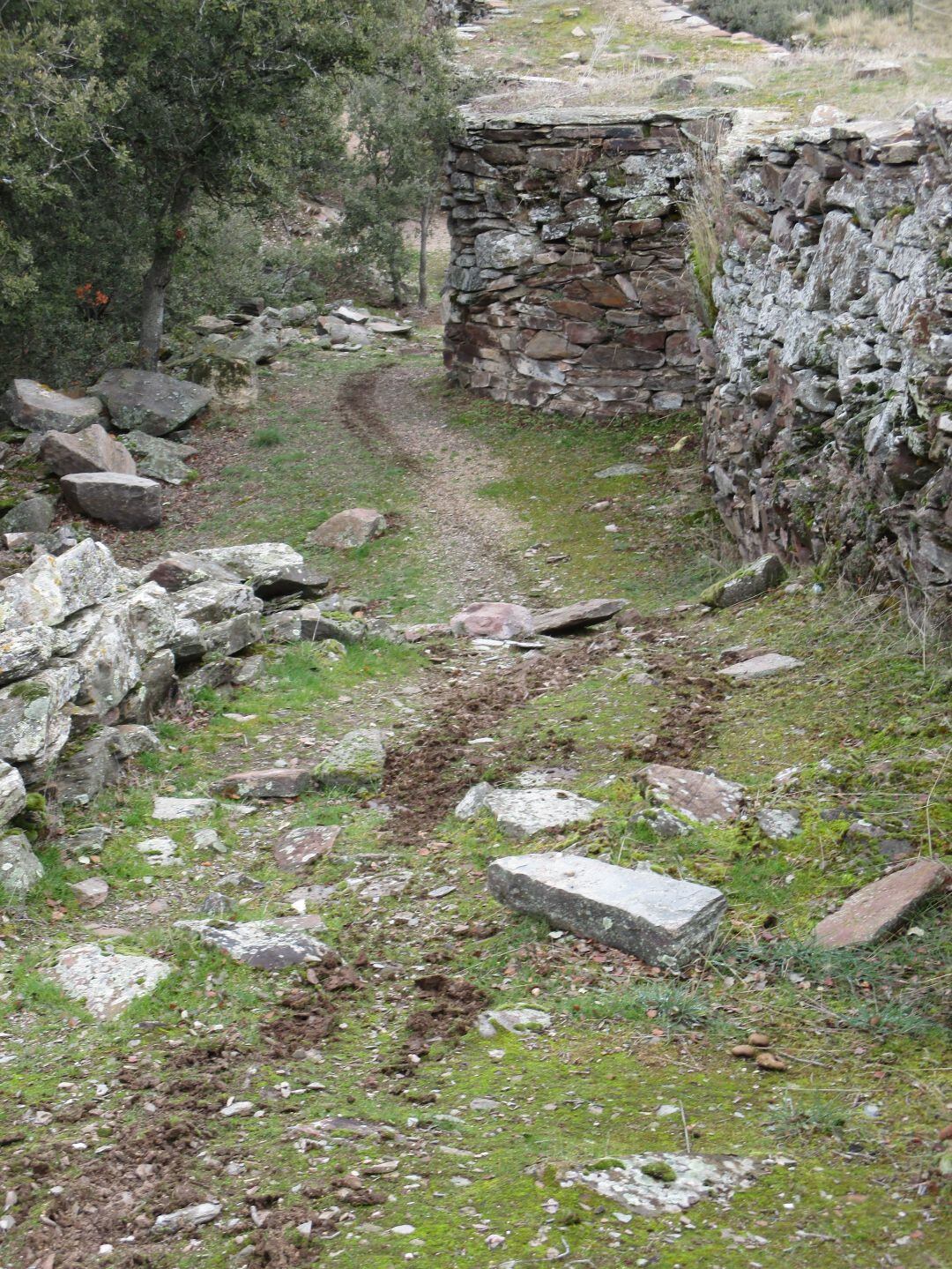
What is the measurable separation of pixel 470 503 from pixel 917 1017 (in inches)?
372

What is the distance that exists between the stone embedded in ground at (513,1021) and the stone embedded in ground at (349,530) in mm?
7911

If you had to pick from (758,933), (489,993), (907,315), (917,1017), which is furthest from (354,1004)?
(907,315)

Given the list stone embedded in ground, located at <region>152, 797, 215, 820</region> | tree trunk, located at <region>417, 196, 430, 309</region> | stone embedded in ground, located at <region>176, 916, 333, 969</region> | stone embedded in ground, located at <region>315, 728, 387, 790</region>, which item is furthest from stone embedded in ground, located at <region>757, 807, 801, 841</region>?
tree trunk, located at <region>417, 196, 430, 309</region>

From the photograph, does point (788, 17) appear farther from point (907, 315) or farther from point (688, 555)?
point (907, 315)

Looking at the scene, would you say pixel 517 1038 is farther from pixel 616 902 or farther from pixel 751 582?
pixel 751 582

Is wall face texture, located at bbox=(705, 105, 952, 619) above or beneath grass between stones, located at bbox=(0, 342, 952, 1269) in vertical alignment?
above

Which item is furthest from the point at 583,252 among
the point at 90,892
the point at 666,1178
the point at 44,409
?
the point at 666,1178

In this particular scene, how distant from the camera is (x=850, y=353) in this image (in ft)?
22.2

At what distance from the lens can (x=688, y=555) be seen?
9.95 meters

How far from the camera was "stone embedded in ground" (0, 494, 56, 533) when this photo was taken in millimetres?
12055

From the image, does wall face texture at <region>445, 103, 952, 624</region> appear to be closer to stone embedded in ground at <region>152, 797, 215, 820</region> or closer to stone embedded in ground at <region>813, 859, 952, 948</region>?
stone embedded in ground at <region>813, 859, 952, 948</region>

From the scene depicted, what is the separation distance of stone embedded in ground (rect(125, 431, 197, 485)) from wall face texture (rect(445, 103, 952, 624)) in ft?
13.4

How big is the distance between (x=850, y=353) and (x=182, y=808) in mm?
4523

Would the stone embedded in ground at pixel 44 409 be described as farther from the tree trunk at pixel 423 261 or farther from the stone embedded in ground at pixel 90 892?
the tree trunk at pixel 423 261
